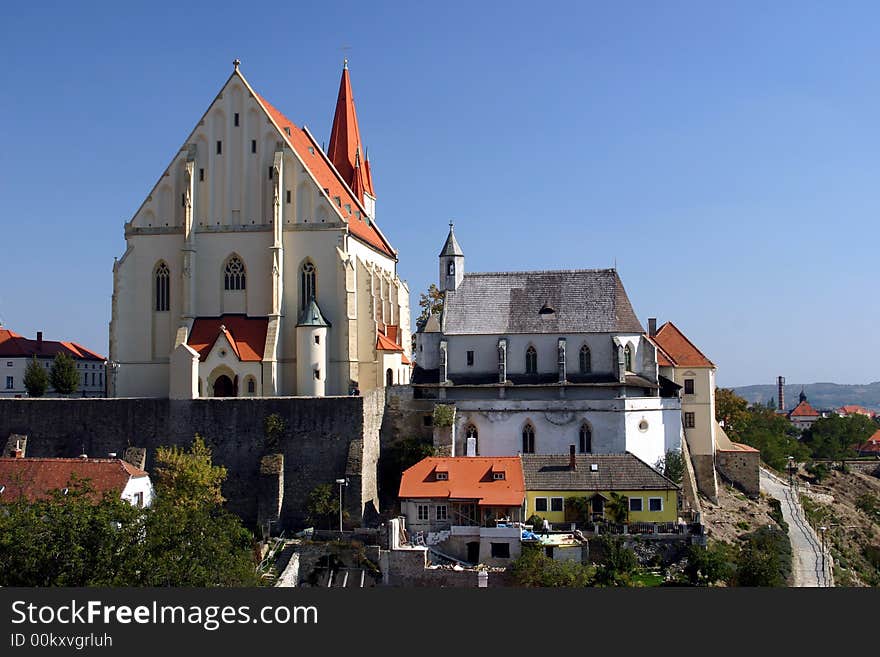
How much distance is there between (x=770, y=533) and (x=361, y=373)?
22842 mm

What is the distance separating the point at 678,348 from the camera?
6781 cm

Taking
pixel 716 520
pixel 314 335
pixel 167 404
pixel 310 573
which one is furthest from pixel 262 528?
pixel 716 520

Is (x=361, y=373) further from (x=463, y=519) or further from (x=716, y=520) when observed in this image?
(x=716, y=520)

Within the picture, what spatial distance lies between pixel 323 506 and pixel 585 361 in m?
17.2

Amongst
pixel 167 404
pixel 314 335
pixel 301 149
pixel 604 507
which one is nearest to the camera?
pixel 604 507

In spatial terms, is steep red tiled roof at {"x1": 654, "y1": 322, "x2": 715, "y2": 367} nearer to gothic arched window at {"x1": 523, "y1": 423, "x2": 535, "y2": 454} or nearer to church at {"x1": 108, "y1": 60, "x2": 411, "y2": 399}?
gothic arched window at {"x1": 523, "y1": 423, "x2": 535, "y2": 454}

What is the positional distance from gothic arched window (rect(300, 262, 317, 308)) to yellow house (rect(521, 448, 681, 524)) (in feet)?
54.1

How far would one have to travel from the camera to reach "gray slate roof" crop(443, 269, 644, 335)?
62156 millimetres

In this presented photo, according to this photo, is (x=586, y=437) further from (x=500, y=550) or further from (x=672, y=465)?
(x=500, y=550)

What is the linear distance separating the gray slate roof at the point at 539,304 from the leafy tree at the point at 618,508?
40.3ft

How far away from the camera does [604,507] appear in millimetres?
51906

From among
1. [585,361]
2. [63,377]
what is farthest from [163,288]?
[585,361]

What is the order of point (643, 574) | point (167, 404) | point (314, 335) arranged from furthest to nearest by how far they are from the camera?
1. point (314, 335)
2. point (167, 404)
3. point (643, 574)

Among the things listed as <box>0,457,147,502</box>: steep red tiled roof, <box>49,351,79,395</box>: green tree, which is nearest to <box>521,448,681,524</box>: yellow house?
<box>0,457,147,502</box>: steep red tiled roof
